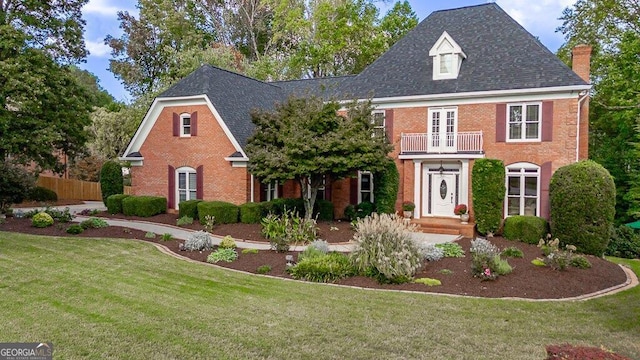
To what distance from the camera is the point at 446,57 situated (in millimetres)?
18656

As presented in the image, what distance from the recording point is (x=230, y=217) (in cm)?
1717

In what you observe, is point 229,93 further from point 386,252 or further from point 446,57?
point 386,252

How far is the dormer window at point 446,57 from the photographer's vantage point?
60.0ft

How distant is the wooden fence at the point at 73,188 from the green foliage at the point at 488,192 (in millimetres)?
23674

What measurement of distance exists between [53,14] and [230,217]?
15.9 m

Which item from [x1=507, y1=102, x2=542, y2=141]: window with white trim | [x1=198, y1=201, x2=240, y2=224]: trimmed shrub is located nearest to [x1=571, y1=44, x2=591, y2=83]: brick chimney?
[x1=507, y1=102, x2=542, y2=141]: window with white trim

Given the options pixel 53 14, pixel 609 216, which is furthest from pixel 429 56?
pixel 53 14

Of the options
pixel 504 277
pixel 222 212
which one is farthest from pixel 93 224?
pixel 504 277

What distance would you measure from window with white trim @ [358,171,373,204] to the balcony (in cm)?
212

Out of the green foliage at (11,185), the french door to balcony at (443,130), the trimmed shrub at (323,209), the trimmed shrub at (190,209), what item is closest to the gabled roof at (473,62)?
the french door to balcony at (443,130)

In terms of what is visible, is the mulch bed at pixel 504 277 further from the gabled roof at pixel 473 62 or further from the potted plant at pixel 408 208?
the gabled roof at pixel 473 62

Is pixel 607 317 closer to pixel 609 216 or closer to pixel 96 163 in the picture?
pixel 609 216

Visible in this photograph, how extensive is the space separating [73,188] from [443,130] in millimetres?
26233

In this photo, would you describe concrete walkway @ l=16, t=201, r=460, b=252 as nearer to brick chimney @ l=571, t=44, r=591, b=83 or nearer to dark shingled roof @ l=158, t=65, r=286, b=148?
dark shingled roof @ l=158, t=65, r=286, b=148
